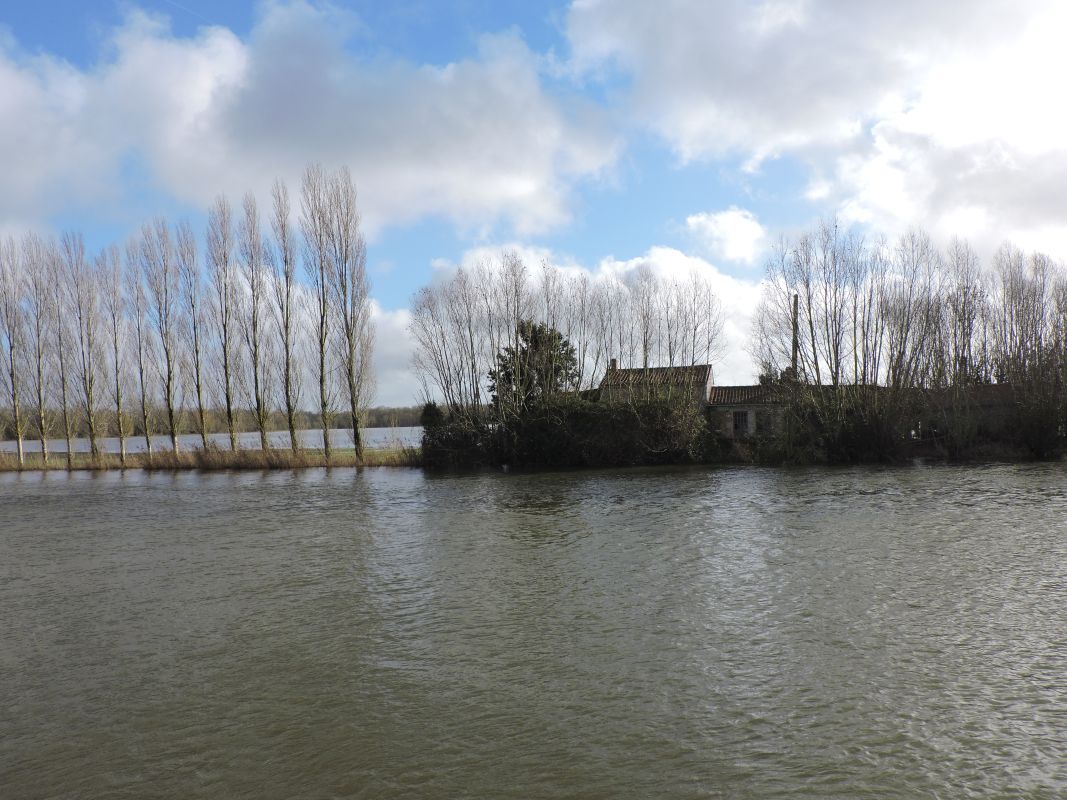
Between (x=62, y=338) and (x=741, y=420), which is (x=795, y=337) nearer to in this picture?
(x=741, y=420)

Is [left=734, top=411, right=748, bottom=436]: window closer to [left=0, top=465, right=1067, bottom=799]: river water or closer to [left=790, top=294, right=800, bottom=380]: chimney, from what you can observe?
[left=790, top=294, right=800, bottom=380]: chimney

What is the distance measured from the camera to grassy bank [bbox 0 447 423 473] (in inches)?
1359

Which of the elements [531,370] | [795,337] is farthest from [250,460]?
[795,337]

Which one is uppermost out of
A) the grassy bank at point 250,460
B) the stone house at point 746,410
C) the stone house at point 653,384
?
the stone house at point 653,384

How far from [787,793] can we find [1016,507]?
14.6 metres

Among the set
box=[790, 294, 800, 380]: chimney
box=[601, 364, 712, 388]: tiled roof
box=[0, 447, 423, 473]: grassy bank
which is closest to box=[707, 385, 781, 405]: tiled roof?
box=[601, 364, 712, 388]: tiled roof

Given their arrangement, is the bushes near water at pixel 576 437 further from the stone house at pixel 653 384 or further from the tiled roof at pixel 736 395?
the tiled roof at pixel 736 395

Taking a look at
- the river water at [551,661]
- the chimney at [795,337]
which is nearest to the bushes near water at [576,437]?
the chimney at [795,337]

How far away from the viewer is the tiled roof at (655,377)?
33.0m

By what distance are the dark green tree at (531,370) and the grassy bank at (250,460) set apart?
203 inches

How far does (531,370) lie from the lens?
34.4 meters

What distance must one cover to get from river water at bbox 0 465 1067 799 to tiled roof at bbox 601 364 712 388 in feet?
58.1

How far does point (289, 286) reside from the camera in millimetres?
37344

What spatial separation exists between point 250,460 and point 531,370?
580 inches
